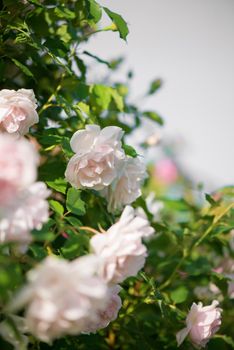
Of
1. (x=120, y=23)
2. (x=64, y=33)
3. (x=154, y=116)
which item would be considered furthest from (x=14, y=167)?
(x=154, y=116)

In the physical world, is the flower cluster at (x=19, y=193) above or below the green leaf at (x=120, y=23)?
below

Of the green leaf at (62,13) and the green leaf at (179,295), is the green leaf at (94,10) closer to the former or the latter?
the green leaf at (62,13)

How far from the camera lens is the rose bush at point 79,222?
0.56m

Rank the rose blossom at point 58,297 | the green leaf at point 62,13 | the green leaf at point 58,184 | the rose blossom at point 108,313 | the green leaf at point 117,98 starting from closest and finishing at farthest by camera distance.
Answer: the rose blossom at point 58,297, the rose blossom at point 108,313, the green leaf at point 58,184, the green leaf at point 62,13, the green leaf at point 117,98

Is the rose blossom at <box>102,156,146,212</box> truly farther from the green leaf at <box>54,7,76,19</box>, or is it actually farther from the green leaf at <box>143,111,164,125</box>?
the green leaf at <box>143,111,164,125</box>

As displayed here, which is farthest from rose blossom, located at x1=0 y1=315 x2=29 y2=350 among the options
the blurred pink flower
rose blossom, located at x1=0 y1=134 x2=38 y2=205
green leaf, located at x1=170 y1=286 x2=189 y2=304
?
the blurred pink flower

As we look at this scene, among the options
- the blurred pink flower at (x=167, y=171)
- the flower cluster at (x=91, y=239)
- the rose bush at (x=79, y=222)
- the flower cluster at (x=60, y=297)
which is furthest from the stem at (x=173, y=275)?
the blurred pink flower at (x=167, y=171)

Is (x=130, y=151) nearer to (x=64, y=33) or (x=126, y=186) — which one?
(x=126, y=186)

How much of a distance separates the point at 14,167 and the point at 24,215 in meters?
0.09

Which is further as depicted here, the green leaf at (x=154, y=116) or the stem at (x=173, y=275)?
the green leaf at (x=154, y=116)

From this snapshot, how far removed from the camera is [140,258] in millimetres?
701

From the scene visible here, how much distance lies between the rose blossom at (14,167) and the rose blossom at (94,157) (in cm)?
35

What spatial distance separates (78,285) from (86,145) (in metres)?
0.45

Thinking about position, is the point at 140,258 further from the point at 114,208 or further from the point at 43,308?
the point at 114,208
